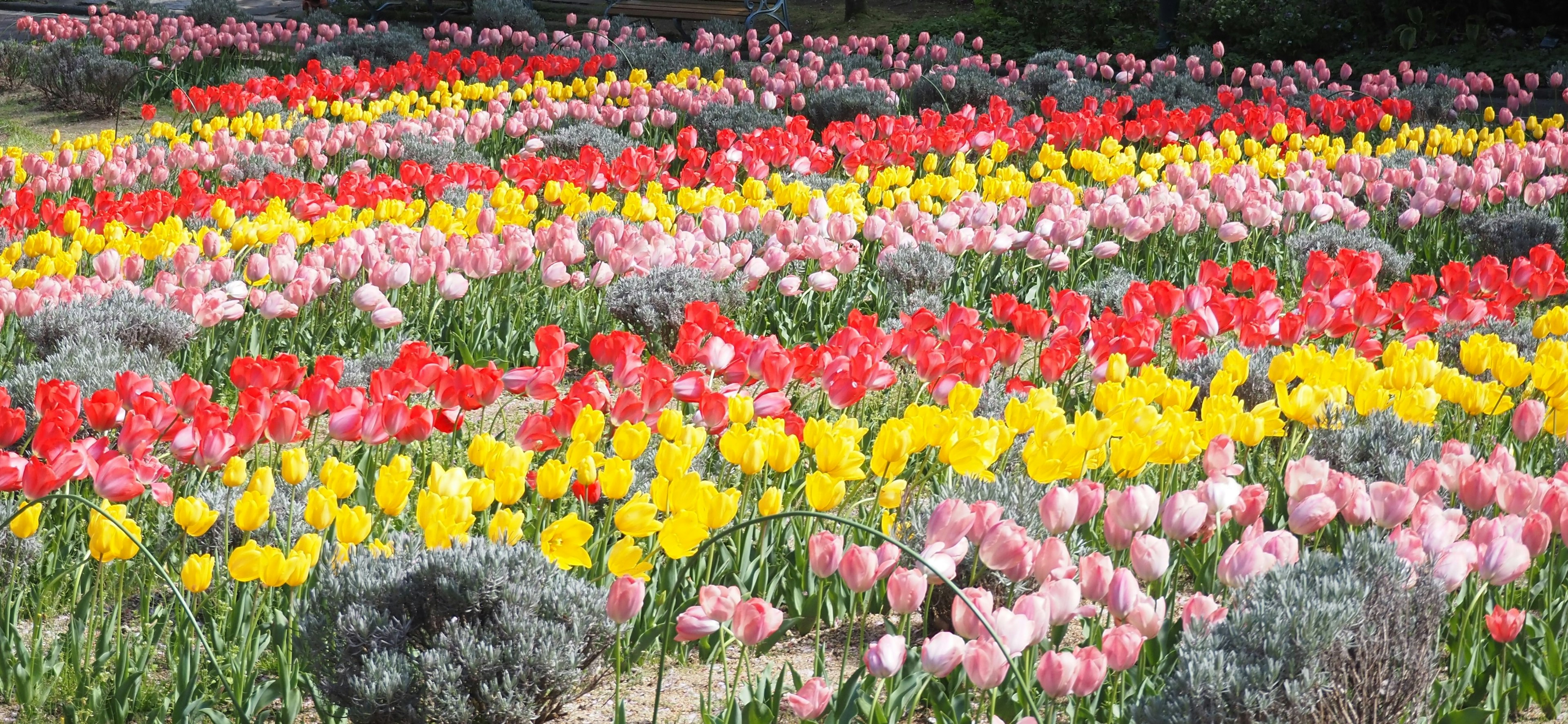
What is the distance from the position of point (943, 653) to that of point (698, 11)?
41.0 feet

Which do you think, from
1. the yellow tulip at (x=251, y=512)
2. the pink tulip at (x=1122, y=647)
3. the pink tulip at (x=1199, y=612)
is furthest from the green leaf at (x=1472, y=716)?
the yellow tulip at (x=251, y=512)

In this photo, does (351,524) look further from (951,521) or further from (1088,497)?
(1088,497)

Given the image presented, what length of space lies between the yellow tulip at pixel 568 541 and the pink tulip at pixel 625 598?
0.37 ft

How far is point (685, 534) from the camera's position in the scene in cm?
223

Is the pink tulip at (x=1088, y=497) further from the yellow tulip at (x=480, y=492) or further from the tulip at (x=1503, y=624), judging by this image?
the yellow tulip at (x=480, y=492)

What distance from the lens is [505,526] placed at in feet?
8.32

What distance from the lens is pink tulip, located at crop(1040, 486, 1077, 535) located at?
2398mm

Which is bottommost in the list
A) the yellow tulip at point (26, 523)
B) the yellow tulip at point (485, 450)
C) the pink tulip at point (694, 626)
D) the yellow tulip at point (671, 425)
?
the yellow tulip at point (26, 523)

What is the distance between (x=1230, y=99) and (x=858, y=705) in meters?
7.60

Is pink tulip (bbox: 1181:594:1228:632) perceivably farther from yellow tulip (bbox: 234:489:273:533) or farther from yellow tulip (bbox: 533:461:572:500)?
yellow tulip (bbox: 234:489:273:533)

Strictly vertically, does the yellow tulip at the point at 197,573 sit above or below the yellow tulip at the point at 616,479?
below

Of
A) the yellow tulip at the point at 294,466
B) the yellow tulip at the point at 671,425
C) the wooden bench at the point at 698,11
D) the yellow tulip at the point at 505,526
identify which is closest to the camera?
the yellow tulip at the point at 505,526

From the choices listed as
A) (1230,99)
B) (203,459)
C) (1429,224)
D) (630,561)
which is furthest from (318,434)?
(1230,99)

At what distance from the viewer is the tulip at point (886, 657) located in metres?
1.99
